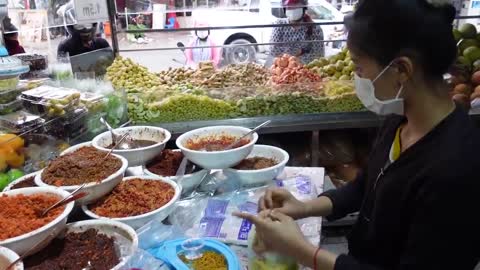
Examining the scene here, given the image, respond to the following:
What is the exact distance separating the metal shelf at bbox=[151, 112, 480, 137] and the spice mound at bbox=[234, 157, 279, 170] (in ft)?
1.99

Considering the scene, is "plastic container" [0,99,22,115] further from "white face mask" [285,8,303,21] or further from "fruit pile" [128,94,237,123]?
"white face mask" [285,8,303,21]

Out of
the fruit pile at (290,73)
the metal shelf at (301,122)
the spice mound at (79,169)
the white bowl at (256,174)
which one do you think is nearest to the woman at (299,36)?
the fruit pile at (290,73)

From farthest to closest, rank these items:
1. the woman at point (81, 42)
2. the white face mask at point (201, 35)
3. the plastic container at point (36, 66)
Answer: the white face mask at point (201, 35)
the woman at point (81, 42)
the plastic container at point (36, 66)

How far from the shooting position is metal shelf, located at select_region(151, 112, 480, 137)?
8.36ft

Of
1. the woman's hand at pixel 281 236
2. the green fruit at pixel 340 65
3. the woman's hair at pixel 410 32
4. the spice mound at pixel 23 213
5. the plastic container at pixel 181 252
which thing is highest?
the woman's hair at pixel 410 32

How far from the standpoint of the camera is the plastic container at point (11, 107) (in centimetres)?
188

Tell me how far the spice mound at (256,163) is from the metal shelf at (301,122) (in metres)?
0.61

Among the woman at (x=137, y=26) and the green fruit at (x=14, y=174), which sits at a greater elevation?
the woman at (x=137, y=26)

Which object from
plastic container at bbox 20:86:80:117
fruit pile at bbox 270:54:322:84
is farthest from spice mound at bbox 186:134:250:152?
fruit pile at bbox 270:54:322:84

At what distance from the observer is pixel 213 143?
189cm

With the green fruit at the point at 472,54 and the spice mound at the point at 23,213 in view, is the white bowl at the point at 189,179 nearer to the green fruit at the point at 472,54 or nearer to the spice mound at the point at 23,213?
the spice mound at the point at 23,213

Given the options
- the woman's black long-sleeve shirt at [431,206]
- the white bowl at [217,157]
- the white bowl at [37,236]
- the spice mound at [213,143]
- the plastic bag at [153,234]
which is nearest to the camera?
the woman's black long-sleeve shirt at [431,206]

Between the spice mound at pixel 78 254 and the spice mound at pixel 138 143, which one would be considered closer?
the spice mound at pixel 78 254

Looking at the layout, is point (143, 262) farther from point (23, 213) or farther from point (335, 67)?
point (335, 67)
